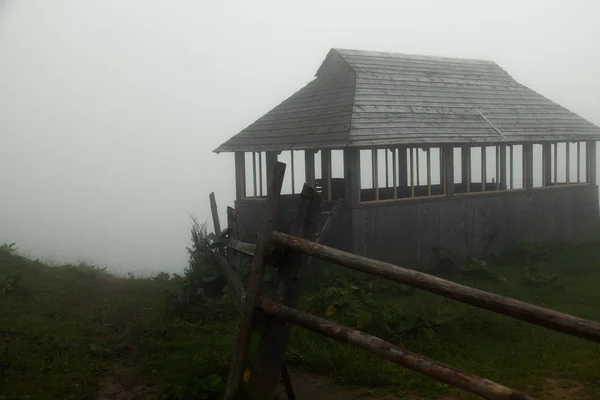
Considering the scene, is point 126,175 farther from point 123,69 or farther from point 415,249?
point 415,249

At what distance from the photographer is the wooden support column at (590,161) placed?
64.8ft

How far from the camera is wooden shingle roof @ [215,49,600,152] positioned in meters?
14.7

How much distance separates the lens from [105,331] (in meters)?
9.66

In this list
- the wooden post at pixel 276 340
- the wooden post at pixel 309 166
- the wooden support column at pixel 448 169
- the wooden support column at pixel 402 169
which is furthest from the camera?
the wooden support column at pixel 402 169

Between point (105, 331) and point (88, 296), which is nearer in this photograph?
point (105, 331)

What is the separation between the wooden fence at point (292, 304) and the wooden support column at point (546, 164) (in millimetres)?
14477

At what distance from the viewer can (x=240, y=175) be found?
17.1 meters

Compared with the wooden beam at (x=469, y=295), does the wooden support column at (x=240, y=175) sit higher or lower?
higher

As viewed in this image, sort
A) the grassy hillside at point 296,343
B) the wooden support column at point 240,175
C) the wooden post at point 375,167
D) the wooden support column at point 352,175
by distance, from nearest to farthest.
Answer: the grassy hillside at point 296,343 < the wooden support column at point 352,175 < the wooden post at point 375,167 < the wooden support column at point 240,175

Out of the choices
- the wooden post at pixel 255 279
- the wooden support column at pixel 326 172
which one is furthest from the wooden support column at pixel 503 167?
the wooden post at pixel 255 279

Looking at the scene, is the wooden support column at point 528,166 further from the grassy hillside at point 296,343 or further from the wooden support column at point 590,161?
the grassy hillside at point 296,343

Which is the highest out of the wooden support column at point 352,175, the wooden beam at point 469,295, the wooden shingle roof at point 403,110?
the wooden shingle roof at point 403,110

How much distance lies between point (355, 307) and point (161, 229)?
148 ft

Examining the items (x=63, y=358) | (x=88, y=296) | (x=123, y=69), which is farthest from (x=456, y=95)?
(x=123, y=69)
